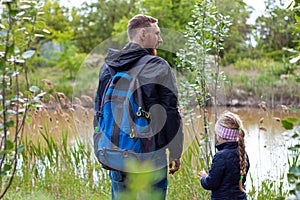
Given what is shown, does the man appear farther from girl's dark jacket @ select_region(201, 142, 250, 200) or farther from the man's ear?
girl's dark jacket @ select_region(201, 142, 250, 200)

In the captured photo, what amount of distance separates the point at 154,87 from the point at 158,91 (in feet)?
0.18

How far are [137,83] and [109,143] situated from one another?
12.8 inches

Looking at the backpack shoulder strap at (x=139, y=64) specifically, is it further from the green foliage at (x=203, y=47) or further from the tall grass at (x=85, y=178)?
the tall grass at (x=85, y=178)

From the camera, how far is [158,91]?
91.3 inches

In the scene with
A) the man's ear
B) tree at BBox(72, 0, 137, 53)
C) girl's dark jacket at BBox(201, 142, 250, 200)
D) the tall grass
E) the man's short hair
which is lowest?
tree at BBox(72, 0, 137, 53)

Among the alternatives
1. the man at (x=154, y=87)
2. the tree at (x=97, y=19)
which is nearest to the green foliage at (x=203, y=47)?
the man at (x=154, y=87)

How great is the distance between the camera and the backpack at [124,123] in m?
2.26

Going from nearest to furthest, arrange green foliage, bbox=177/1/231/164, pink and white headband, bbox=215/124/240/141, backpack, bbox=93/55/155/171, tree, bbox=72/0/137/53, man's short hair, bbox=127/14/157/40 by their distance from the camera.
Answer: backpack, bbox=93/55/155/171, man's short hair, bbox=127/14/157/40, pink and white headband, bbox=215/124/240/141, green foliage, bbox=177/1/231/164, tree, bbox=72/0/137/53

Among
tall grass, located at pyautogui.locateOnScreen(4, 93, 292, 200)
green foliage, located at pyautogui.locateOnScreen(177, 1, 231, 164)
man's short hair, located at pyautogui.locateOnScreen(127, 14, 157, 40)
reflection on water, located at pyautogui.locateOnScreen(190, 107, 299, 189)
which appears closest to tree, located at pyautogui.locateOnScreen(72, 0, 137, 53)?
reflection on water, located at pyautogui.locateOnScreen(190, 107, 299, 189)

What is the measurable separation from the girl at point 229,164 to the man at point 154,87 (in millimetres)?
238

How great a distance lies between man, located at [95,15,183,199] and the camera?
228 centimetres

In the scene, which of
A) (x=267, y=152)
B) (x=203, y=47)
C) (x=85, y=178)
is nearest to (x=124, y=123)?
(x=203, y=47)

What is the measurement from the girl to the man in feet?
0.78

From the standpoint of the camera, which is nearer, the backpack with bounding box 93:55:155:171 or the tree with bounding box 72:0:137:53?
the backpack with bounding box 93:55:155:171
